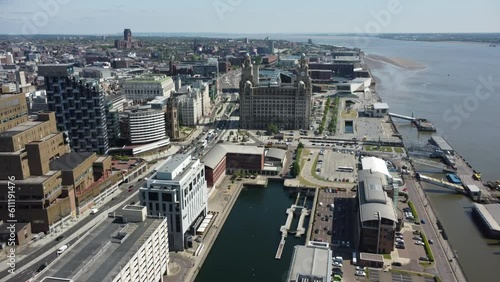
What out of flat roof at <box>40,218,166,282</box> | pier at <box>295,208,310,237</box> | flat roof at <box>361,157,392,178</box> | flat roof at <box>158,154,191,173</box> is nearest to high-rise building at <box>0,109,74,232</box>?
flat roof at <box>40,218,166,282</box>

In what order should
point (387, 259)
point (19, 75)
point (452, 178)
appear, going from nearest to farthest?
point (387, 259), point (452, 178), point (19, 75)

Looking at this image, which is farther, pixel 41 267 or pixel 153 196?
pixel 153 196

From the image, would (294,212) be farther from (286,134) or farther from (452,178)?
(286,134)

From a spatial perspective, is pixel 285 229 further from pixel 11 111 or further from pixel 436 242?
pixel 11 111

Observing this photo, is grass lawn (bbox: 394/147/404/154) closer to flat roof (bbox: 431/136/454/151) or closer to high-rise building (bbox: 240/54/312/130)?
flat roof (bbox: 431/136/454/151)

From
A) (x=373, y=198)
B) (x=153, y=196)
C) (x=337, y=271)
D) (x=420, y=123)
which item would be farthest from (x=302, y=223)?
(x=420, y=123)

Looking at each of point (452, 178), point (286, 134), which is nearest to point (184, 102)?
point (286, 134)
